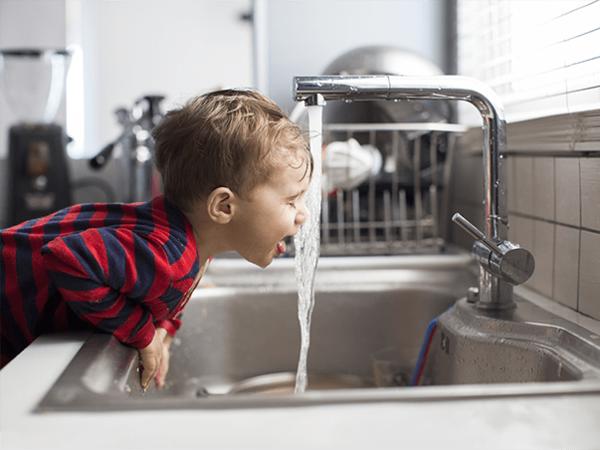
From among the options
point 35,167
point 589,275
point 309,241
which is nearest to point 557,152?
point 589,275

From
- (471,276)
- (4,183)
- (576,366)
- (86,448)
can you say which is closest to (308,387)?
(471,276)

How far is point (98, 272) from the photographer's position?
464 millimetres

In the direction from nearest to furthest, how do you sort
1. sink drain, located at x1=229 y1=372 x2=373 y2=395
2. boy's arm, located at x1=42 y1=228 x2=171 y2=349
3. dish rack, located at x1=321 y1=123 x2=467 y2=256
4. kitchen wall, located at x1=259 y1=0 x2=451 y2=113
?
boy's arm, located at x1=42 y1=228 x2=171 y2=349 → sink drain, located at x1=229 y1=372 x2=373 y2=395 → dish rack, located at x1=321 y1=123 x2=467 y2=256 → kitchen wall, located at x1=259 y1=0 x2=451 y2=113

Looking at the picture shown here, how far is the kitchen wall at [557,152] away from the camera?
0.61 meters

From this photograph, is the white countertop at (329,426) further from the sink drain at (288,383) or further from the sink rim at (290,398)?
the sink drain at (288,383)

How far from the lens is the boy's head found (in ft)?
1.85

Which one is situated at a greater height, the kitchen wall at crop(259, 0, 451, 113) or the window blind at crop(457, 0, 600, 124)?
the kitchen wall at crop(259, 0, 451, 113)

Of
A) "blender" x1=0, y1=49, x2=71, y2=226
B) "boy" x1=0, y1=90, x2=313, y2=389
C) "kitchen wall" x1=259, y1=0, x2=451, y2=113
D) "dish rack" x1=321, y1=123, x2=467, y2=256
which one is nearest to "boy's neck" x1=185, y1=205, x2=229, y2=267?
"boy" x1=0, y1=90, x2=313, y2=389

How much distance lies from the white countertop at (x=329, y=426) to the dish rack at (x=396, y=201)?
669mm

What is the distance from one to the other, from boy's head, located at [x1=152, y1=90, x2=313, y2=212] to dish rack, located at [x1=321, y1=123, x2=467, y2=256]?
411 mm

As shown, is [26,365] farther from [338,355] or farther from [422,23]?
[422,23]

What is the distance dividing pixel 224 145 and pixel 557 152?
43 centimetres

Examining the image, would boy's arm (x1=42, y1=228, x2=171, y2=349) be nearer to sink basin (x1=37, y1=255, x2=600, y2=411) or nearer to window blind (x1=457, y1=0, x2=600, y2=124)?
sink basin (x1=37, y1=255, x2=600, y2=411)

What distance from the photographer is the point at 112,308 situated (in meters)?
0.49
